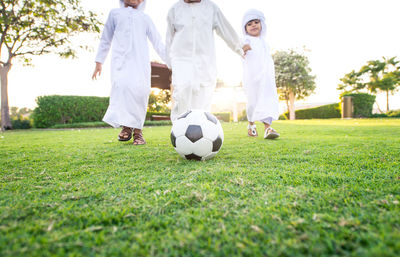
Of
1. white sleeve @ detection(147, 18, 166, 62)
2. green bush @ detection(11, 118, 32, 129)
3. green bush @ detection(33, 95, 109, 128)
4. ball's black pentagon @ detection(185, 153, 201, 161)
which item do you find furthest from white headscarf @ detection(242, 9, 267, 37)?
green bush @ detection(11, 118, 32, 129)

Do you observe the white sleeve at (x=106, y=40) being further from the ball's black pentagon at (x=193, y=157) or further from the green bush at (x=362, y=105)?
the green bush at (x=362, y=105)

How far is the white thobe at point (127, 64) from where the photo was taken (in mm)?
3490

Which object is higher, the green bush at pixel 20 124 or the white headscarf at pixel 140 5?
the white headscarf at pixel 140 5

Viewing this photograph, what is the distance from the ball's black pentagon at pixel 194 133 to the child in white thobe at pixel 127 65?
1696mm

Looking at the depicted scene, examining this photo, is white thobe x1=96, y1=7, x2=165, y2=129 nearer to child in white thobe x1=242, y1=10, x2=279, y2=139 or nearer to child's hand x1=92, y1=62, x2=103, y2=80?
child's hand x1=92, y1=62, x2=103, y2=80

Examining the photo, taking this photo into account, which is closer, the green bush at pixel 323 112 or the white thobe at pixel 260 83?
the white thobe at pixel 260 83

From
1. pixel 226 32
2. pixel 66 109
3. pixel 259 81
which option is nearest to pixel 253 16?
pixel 259 81

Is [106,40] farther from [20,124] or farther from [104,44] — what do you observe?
[20,124]

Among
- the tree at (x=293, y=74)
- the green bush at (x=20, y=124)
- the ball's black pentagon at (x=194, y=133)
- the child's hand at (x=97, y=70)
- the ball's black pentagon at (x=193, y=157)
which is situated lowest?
the ball's black pentagon at (x=193, y=157)

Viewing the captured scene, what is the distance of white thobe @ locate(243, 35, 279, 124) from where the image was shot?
4148 millimetres

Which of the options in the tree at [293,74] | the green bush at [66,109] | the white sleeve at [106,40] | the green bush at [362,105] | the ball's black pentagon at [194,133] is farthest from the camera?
the tree at [293,74]

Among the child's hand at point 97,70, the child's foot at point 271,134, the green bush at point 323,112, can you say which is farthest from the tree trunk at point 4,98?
the green bush at point 323,112

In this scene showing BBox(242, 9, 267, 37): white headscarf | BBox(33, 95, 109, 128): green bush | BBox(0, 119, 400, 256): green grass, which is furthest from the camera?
BBox(33, 95, 109, 128): green bush

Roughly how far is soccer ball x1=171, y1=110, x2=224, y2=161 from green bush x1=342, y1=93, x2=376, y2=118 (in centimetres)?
1968
